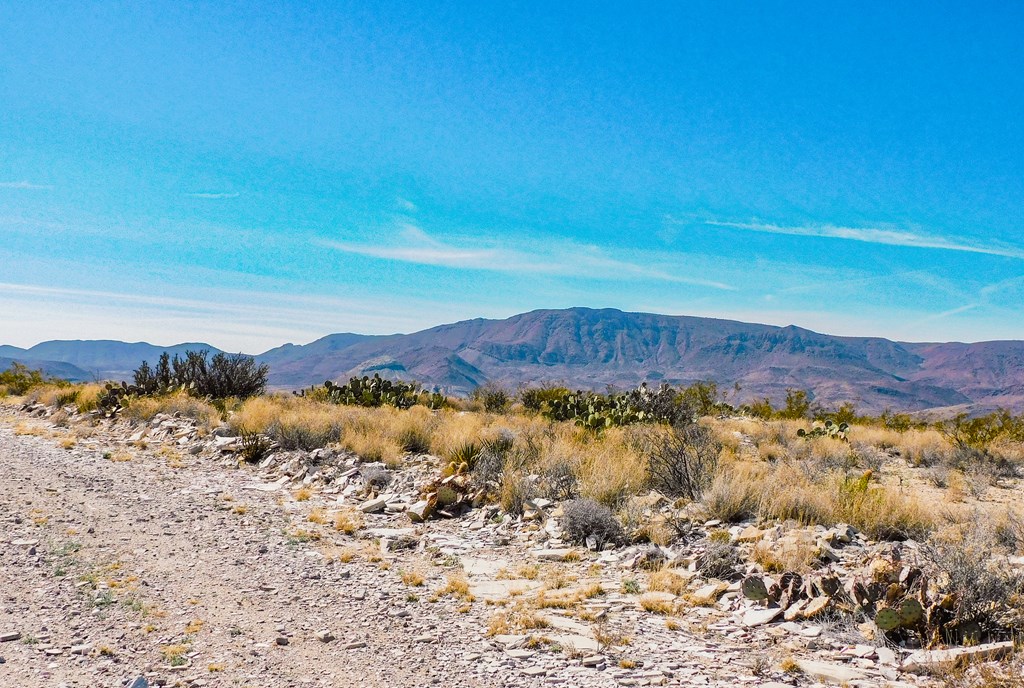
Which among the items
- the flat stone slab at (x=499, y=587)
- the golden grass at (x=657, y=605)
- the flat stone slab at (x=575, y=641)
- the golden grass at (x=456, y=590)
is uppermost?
the golden grass at (x=657, y=605)

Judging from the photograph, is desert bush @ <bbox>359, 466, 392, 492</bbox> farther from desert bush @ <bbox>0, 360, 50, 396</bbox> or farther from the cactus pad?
desert bush @ <bbox>0, 360, 50, 396</bbox>

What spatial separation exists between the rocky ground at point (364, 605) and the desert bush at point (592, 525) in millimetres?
254

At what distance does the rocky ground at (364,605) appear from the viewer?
501 cm

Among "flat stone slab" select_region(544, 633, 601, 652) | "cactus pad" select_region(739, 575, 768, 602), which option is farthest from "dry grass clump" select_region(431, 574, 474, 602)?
"cactus pad" select_region(739, 575, 768, 602)

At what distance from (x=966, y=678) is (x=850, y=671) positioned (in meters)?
0.72

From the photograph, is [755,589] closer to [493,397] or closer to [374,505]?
[374,505]

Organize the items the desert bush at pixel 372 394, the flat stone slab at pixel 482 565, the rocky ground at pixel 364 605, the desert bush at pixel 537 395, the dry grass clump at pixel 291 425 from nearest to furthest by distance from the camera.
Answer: the rocky ground at pixel 364 605
the flat stone slab at pixel 482 565
the dry grass clump at pixel 291 425
the desert bush at pixel 372 394
the desert bush at pixel 537 395

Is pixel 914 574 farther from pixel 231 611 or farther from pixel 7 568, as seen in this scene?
pixel 7 568

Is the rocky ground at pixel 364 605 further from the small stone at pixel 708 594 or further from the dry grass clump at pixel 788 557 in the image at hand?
the dry grass clump at pixel 788 557

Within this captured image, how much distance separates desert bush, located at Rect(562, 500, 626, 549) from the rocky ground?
0.83ft

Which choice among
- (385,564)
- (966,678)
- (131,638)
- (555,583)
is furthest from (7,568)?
(966,678)

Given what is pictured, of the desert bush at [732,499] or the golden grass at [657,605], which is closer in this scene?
the golden grass at [657,605]

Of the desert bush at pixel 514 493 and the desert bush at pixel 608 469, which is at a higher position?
the desert bush at pixel 608 469

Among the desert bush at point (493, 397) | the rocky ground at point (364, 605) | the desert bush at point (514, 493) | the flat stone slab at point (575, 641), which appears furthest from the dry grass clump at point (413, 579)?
the desert bush at point (493, 397)
